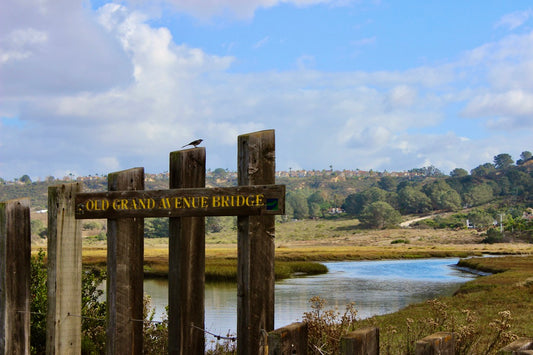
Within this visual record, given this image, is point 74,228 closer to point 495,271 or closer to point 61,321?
point 61,321

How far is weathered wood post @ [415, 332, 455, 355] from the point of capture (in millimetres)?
4422

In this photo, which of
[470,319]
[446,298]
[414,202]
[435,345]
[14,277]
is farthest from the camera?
[414,202]

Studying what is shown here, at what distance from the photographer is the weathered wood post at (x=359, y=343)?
4.43 meters

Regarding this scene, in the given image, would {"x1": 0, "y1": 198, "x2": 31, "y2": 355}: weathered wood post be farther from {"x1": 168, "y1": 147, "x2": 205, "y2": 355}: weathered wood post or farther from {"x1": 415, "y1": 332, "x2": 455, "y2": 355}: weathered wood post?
{"x1": 415, "y1": 332, "x2": 455, "y2": 355}: weathered wood post

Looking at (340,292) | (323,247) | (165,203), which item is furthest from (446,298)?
(323,247)

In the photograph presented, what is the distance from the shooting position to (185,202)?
5.60 m

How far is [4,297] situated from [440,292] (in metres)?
31.4

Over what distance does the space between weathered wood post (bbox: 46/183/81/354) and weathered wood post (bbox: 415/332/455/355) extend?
3.44 meters

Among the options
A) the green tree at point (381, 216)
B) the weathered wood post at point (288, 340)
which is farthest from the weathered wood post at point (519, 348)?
the green tree at point (381, 216)

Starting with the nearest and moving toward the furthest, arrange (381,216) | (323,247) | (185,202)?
1. (185,202)
2. (323,247)
3. (381,216)

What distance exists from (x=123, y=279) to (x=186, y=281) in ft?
2.02

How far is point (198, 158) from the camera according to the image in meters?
5.81

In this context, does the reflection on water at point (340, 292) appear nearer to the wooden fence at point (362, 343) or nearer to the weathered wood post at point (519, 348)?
the wooden fence at point (362, 343)

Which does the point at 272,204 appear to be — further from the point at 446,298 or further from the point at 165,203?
the point at 446,298
